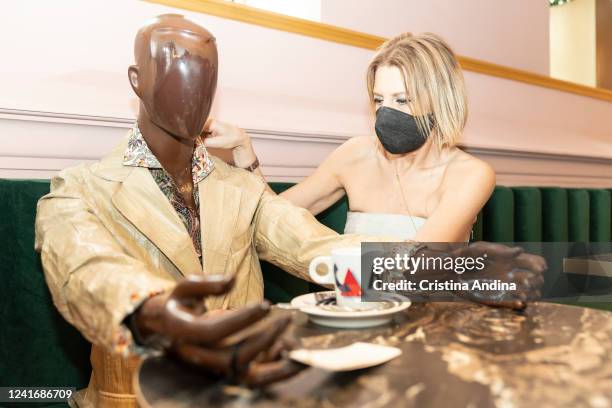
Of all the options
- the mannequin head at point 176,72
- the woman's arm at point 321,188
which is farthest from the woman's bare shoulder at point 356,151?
the mannequin head at point 176,72

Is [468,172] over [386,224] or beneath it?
over

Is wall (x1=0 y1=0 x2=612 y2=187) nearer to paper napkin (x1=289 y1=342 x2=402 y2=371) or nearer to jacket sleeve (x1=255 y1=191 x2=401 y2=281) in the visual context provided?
jacket sleeve (x1=255 y1=191 x2=401 y2=281)

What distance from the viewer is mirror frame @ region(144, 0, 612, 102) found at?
1.61m

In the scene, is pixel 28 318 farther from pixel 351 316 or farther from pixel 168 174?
Result: pixel 351 316

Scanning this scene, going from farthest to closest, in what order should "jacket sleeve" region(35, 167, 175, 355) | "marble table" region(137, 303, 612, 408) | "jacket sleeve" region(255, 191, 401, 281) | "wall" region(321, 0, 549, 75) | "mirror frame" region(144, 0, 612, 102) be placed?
1. "wall" region(321, 0, 549, 75)
2. "mirror frame" region(144, 0, 612, 102)
3. "jacket sleeve" region(255, 191, 401, 281)
4. "jacket sleeve" region(35, 167, 175, 355)
5. "marble table" region(137, 303, 612, 408)

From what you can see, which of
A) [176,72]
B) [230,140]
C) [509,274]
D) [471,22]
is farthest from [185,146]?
[471,22]

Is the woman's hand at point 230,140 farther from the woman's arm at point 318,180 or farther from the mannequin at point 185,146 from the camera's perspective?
the mannequin at point 185,146

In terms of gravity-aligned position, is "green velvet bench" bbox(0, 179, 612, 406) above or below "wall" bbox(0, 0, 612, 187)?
below

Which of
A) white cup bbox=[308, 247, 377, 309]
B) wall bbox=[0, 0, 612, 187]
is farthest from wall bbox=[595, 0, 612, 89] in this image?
white cup bbox=[308, 247, 377, 309]

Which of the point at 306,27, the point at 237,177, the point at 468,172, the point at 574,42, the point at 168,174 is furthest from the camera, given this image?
the point at 574,42

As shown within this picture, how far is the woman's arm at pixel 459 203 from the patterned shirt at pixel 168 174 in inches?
21.5

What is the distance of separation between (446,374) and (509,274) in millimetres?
339

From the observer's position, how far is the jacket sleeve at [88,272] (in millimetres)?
661

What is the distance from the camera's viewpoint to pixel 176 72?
902 mm
